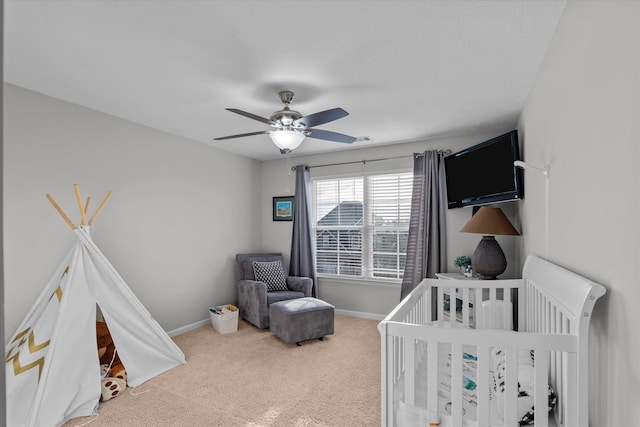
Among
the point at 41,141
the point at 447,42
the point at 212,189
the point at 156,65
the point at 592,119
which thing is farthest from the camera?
the point at 212,189

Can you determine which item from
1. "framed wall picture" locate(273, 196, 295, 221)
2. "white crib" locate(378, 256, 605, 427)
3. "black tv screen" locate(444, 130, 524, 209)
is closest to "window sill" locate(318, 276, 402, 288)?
"framed wall picture" locate(273, 196, 295, 221)

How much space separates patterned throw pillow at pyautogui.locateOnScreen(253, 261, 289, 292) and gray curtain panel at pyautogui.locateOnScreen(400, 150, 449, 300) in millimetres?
1568

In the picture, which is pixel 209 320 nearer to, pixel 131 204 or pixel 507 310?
pixel 131 204

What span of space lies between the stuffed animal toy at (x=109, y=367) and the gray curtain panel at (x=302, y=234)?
2.41 metres

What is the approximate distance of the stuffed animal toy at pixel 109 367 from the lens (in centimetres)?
254

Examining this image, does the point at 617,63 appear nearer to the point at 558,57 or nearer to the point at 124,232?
the point at 558,57

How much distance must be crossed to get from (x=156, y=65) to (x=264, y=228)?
3.35 metres

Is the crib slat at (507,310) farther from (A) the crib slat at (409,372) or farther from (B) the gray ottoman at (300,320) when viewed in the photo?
(B) the gray ottoman at (300,320)

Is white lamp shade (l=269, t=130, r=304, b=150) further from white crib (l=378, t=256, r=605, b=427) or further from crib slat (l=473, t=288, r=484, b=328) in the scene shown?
crib slat (l=473, t=288, r=484, b=328)

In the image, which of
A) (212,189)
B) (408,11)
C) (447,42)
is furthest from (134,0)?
(212,189)

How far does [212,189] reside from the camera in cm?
441

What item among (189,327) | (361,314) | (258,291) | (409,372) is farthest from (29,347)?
(361,314)

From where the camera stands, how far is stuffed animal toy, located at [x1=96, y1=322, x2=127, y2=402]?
8.33 ft

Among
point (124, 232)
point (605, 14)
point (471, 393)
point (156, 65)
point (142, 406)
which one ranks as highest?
point (156, 65)
